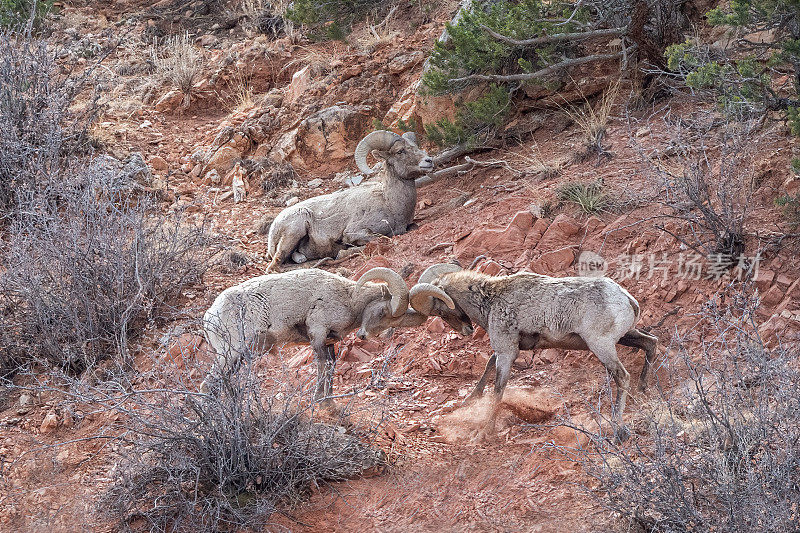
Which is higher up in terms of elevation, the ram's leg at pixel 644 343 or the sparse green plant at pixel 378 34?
the sparse green plant at pixel 378 34

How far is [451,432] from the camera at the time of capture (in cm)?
641

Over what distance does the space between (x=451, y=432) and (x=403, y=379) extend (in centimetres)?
101

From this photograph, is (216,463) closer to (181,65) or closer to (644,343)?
(644,343)

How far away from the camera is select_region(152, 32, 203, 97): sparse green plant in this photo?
48.7ft

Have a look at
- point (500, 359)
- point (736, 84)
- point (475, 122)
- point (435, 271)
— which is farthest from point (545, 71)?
point (500, 359)

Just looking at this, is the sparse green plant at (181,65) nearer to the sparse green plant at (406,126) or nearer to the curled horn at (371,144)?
the sparse green plant at (406,126)

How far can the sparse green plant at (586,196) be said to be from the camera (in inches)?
328

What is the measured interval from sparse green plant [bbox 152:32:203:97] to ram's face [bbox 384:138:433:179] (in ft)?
19.8

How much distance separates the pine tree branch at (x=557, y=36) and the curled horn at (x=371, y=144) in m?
1.71

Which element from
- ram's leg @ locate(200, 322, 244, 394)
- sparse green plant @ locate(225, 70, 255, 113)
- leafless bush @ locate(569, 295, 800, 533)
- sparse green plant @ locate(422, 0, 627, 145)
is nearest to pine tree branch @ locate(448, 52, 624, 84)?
Answer: sparse green plant @ locate(422, 0, 627, 145)

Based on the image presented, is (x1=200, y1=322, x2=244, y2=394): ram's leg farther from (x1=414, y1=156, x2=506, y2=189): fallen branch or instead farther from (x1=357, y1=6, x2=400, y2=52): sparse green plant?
(x1=357, y1=6, x2=400, y2=52): sparse green plant

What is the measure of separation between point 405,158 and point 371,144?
45cm

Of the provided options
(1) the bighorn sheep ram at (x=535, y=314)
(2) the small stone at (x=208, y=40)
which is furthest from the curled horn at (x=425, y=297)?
(2) the small stone at (x=208, y=40)

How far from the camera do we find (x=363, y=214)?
10266 mm
